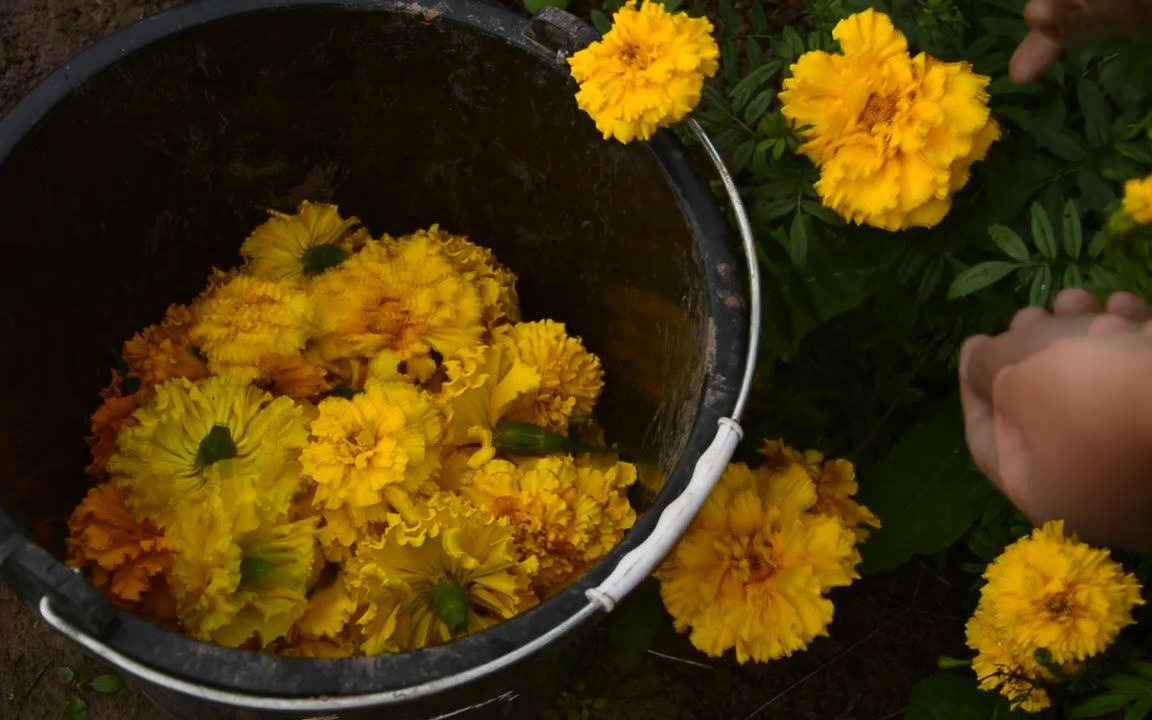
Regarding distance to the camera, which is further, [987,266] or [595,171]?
[595,171]

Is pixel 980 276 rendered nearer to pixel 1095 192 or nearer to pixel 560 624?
pixel 1095 192

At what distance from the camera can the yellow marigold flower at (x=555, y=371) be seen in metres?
1.15

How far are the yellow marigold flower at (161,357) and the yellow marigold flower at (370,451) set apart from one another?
0.25m

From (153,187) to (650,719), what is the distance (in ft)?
3.01

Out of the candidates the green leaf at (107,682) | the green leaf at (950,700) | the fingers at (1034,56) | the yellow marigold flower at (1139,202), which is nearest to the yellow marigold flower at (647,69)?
the fingers at (1034,56)

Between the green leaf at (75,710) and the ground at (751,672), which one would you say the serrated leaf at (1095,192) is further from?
the green leaf at (75,710)

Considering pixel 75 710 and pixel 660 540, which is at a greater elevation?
pixel 660 540

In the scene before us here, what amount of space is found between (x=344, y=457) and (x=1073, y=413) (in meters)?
0.65

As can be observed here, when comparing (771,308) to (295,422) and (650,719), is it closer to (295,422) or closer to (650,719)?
(295,422)

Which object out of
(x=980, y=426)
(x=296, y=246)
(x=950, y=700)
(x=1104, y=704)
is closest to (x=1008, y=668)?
(x=1104, y=704)

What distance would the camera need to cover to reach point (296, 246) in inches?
49.8

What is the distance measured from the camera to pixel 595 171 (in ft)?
3.55

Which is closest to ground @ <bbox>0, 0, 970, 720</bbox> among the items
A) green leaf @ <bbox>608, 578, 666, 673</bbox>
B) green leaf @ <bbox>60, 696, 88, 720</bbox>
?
green leaf @ <bbox>60, 696, 88, 720</bbox>

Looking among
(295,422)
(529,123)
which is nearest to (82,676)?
(295,422)
